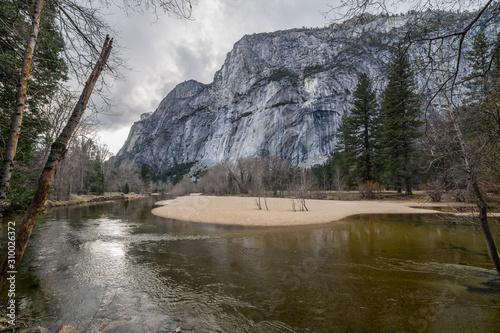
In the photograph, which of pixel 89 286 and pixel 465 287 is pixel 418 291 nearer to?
pixel 465 287

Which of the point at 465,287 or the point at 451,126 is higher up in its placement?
the point at 451,126

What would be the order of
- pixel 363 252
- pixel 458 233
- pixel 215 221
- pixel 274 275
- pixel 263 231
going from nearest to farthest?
pixel 274 275
pixel 363 252
pixel 458 233
pixel 263 231
pixel 215 221

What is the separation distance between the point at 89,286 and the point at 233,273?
4.00m

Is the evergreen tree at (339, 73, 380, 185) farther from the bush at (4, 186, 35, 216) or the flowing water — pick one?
the bush at (4, 186, 35, 216)

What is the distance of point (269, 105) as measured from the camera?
106m

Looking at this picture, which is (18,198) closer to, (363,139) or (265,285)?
(265,285)

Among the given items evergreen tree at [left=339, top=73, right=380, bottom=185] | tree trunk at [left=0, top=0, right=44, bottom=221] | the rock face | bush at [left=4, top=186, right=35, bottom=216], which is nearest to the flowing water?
bush at [left=4, top=186, right=35, bottom=216]

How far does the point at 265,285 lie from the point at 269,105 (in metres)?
106

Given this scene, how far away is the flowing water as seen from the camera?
413 centimetres

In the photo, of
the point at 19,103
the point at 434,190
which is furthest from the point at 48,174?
the point at 434,190

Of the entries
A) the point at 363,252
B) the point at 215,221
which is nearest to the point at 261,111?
the point at 215,221

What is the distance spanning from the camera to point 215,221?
1675cm

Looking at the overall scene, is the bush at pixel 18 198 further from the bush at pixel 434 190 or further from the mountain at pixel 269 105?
the mountain at pixel 269 105

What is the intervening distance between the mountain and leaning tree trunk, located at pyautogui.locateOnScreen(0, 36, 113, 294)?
74.7 metres
